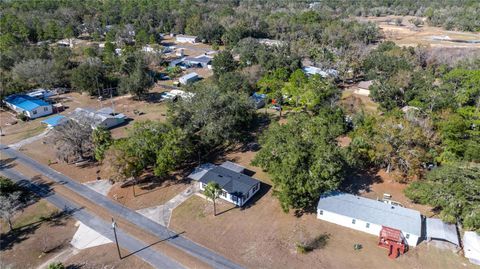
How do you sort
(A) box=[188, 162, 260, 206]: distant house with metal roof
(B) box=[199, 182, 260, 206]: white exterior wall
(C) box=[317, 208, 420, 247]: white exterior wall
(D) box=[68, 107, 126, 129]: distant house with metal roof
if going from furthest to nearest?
(D) box=[68, 107, 126, 129]: distant house with metal roof → (A) box=[188, 162, 260, 206]: distant house with metal roof → (B) box=[199, 182, 260, 206]: white exterior wall → (C) box=[317, 208, 420, 247]: white exterior wall

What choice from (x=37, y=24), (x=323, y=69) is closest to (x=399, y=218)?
(x=323, y=69)

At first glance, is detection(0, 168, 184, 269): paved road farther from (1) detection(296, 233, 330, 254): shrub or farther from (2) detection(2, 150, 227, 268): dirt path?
(1) detection(296, 233, 330, 254): shrub

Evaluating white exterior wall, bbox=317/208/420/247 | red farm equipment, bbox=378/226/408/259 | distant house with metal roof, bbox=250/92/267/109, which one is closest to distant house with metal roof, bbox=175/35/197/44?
distant house with metal roof, bbox=250/92/267/109

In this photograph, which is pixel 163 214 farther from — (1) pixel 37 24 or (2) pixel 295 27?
(1) pixel 37 24

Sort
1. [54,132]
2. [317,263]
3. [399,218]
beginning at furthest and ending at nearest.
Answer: [54,132]
[399,218]
[317,263]

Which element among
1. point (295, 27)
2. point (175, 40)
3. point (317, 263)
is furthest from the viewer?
point (175, 40)
